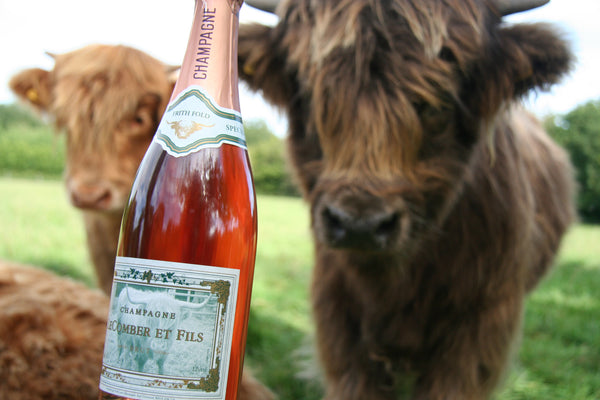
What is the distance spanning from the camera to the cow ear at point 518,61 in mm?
2053

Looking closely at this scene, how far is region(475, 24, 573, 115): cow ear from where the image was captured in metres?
2.05

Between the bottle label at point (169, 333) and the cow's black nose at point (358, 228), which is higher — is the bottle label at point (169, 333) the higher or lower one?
the lower one

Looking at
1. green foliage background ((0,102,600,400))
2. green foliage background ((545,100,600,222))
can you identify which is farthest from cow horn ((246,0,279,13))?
green foliage background ((545,100,600,222))

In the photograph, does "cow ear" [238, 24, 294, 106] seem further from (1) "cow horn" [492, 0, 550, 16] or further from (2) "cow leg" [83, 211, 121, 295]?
Answer: (2) "cow leg" [83, 211, 121, 295]

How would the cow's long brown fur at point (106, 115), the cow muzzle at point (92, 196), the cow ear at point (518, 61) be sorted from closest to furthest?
the cow ear at point (518, 61) < the cow muzzle at point (92, 196) < the cow's long brown fur at point (106, 115)

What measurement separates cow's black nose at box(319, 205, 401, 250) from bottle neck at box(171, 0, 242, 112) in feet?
1.78

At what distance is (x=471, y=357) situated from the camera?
2.19 metres

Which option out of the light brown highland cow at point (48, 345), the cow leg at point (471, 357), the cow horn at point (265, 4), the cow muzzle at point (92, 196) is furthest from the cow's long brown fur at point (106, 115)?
the cow leg at point (471, 357)

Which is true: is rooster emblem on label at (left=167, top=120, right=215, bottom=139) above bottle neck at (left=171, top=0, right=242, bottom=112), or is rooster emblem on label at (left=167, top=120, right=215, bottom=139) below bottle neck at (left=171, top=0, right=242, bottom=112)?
below

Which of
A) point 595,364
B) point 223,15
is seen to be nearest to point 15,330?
point 223,15

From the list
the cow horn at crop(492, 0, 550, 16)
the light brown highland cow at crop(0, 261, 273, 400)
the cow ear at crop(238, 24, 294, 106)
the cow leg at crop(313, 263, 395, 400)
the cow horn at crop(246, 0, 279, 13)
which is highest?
the cow horn at crop(492, 0, 550, 16)

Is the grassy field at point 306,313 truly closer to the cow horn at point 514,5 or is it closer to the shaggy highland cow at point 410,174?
the shaggy highland cow at point 410,174

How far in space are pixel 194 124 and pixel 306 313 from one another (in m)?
3.72

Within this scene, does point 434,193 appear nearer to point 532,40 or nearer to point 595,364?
point 532,40
